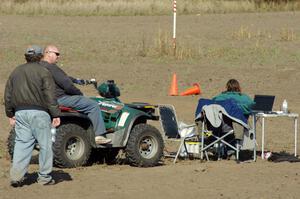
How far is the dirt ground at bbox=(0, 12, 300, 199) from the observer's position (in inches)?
441

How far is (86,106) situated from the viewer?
1259 centimetres

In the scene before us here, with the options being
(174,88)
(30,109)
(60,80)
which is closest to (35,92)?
(30,109)

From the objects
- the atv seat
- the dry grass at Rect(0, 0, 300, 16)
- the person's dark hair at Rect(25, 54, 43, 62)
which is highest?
the dry grass at Rect(0, 0, 300, 16)

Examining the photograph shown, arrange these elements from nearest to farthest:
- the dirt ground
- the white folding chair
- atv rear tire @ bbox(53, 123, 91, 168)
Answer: the dirt ground < atv rear tire @ bbox(53, 123, 91, 168) < the white folding chair

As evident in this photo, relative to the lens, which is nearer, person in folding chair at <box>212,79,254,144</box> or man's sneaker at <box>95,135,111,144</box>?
man's sneaker at <box>95,135,111,144</box>

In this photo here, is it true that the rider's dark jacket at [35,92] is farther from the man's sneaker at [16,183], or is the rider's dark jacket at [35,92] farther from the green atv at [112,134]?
the green atv at [112,134]

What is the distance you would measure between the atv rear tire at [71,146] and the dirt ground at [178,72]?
18 cm

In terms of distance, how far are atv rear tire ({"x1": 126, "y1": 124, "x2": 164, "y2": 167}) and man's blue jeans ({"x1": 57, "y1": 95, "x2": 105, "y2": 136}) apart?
59cm

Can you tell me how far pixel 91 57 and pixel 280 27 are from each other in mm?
10896

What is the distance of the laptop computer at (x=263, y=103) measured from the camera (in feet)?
46.3

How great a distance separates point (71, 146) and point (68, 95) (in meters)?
0.68

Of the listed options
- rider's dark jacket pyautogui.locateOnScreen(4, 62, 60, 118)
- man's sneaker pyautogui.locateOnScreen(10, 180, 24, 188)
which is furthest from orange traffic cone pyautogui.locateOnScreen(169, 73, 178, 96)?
rider's dark jacket pyautogui.locateOnScreen(4, 62, 60, 118)

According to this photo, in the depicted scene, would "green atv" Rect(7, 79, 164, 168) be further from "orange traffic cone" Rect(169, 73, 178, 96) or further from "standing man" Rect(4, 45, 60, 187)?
"orange traffic cone" Rect(169, 73, 178, 96)

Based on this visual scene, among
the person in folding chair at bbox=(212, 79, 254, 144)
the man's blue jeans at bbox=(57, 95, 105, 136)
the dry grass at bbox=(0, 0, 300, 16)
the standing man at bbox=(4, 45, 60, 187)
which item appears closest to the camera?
the standing man at bbox=(4, 45, 60, 187)
